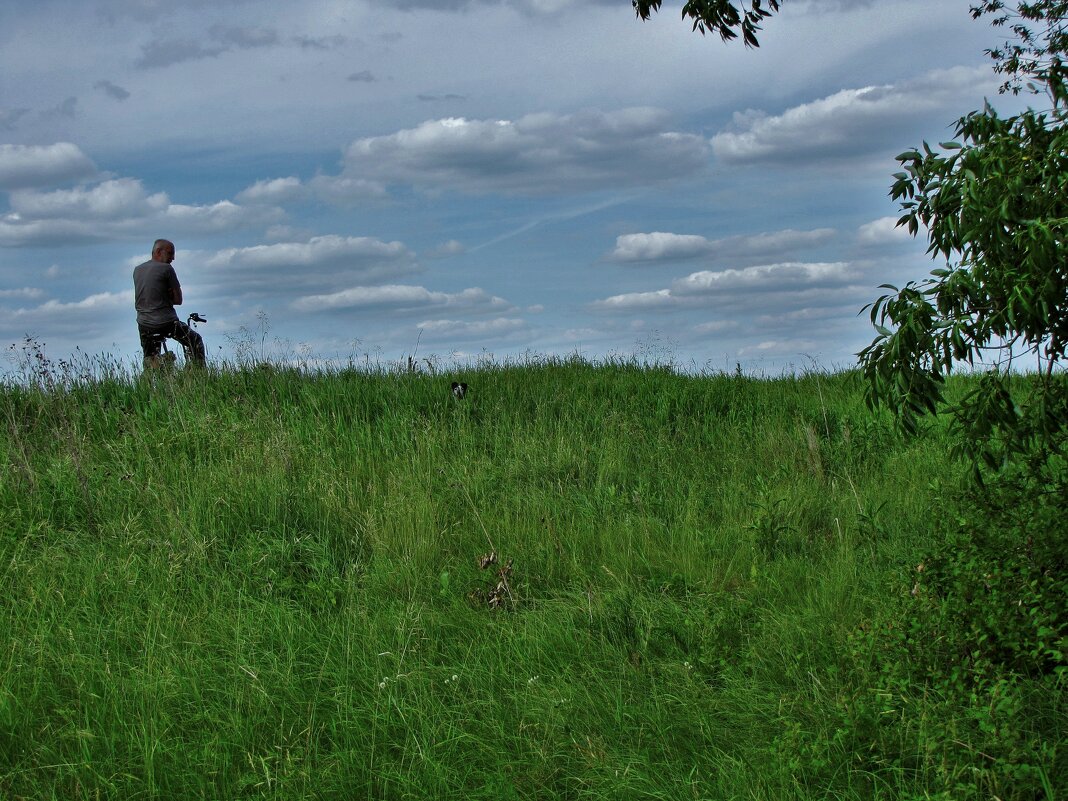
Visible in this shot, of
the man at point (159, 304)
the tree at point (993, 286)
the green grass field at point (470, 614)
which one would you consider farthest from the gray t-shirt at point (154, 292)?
the tree at point (993, 286)

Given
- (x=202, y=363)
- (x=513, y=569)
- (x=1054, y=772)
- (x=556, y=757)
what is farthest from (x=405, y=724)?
(x=202, y=363)

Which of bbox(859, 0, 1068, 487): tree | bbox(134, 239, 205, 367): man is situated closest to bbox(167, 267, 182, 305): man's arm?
bbox(134, 239, 205, 367): man

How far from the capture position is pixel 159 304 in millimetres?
11875

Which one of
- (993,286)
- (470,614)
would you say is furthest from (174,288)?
(993,286)

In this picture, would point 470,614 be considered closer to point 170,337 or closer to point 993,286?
point 993,286

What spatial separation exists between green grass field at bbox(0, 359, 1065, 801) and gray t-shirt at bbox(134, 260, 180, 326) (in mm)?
2891

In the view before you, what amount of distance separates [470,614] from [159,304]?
8834 mm

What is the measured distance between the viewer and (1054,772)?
10.0ft

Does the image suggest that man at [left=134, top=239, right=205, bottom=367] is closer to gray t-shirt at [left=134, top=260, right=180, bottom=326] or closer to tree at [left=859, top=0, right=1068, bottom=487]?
gray t-shirt at [left=134, top=260, right=180, bottom=326]

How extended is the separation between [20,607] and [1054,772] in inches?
211

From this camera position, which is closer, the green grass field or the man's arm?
the green grass field

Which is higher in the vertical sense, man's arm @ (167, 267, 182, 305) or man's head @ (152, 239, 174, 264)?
man's head @ (152, 239, 174, 264)

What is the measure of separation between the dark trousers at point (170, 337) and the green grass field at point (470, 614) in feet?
9.26

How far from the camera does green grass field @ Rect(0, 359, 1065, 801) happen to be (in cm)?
342
